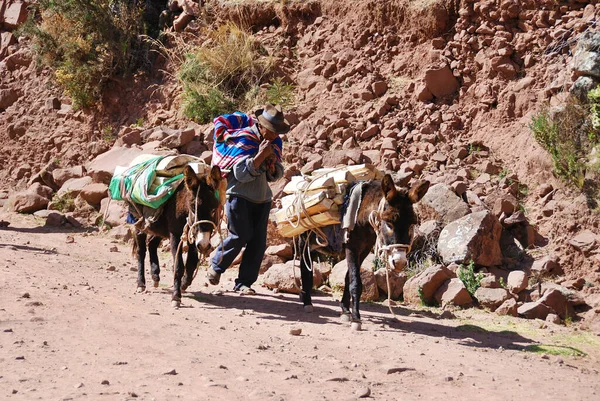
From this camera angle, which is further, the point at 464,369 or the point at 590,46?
the point at 590,46

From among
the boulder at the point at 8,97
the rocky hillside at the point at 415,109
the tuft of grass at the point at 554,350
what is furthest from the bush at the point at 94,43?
the tuft of grass at the point at 554,350

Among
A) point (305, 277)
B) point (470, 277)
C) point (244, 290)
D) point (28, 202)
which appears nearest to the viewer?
point (305, 277)

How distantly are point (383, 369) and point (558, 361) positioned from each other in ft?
5.45

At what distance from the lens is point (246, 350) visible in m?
5.70

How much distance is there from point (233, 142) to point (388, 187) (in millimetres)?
1830

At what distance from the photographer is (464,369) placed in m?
5.48

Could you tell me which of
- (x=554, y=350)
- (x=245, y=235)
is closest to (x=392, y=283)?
(x=245, y=235)

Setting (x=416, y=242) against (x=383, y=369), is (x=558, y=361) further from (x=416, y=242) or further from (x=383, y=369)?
(x=416, y=242)

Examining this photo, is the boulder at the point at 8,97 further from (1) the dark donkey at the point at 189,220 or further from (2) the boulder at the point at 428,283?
(2) the boulder at the point at 428,283

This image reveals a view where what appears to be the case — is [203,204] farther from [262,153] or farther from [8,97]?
[8,97]

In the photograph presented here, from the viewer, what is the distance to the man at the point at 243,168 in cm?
751

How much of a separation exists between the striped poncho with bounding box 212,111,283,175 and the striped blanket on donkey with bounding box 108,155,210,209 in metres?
0.20

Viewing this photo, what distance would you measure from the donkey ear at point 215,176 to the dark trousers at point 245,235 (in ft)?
1.15

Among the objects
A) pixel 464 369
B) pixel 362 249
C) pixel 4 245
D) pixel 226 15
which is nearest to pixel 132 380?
pixel 464 369
